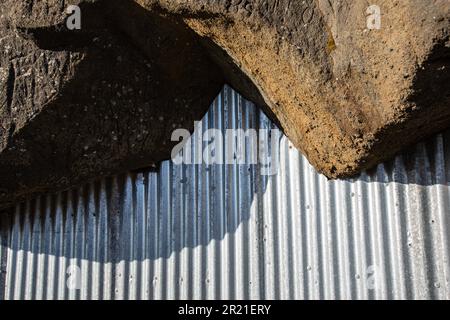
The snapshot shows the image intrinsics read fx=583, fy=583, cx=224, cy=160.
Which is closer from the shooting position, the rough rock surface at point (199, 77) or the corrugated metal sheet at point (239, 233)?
the rough rock surface at point (199, 77)

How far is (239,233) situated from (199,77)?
112 centimetres

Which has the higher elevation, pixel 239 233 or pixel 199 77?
pixel 199 77

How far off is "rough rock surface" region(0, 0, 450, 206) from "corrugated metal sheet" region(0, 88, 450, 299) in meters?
0.19

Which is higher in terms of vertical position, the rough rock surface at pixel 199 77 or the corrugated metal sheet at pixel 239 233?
the rough rock surface at pixel 199 77

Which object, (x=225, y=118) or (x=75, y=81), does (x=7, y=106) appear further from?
(x=225, y=118)

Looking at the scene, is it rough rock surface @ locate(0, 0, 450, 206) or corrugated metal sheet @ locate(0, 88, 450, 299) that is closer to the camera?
rough rock surface @ locate(0, 0, 450, 206)

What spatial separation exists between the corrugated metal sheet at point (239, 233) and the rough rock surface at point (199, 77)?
190 millimetres

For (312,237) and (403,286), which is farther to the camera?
(312,237)

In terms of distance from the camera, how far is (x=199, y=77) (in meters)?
4.06

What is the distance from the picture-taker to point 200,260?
4.06 meters

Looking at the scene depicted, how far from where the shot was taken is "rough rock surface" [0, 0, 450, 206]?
9.19 ft

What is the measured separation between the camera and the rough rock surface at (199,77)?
9.19 feet
